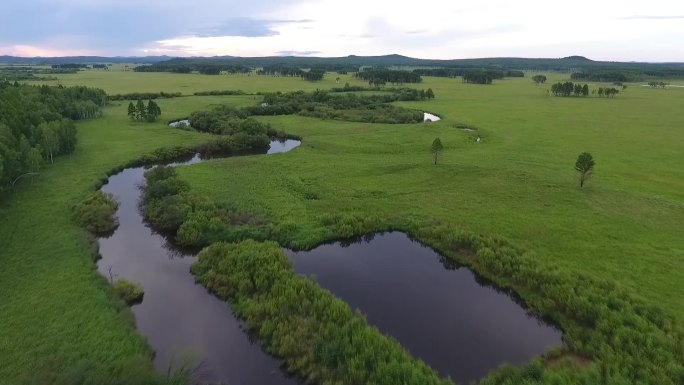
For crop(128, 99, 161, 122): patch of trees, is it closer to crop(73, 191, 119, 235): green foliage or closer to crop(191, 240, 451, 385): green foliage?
crop(73, 191, 119, 235): green foliage

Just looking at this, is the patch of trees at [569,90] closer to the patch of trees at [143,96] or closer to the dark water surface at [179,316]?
the patch of trees at [143,96]

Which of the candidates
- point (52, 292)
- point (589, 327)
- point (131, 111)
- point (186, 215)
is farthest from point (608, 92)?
point (52, 292)

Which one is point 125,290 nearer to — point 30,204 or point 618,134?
point 30,204

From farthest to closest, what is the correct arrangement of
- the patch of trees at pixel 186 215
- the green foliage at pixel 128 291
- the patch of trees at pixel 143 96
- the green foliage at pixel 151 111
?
the patch of trees at pixel 143 96, the green foliage at pixel 151 111, the patch of trees at pixel 186 215, the green foliage at pixel 128 291

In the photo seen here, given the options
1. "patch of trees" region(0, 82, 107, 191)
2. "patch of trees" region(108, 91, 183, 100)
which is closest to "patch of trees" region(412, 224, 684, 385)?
"patch of trees" region(0, 82, 107, 191)

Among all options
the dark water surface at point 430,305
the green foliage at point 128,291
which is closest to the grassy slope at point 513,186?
the dark water surface at point 430,305

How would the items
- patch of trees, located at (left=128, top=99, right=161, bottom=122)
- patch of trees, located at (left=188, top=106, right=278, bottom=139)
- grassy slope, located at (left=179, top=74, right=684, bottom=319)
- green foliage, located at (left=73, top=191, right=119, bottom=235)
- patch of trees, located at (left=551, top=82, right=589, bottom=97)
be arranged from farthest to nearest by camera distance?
1. patch of trees, located at (left=551, top=82, right=589, bottom=97)
2. patch of trees, located at (left=128, top=99, right=161, bottom=122)
3. patch of trees, located at (left=188, top=106, right=278, bottom=139)
4. green foliage, located at (left=73, top=191, right=119, bottom=235)
5. grassy slope, located at (left=179, top=74, right=684, bottom=319)
